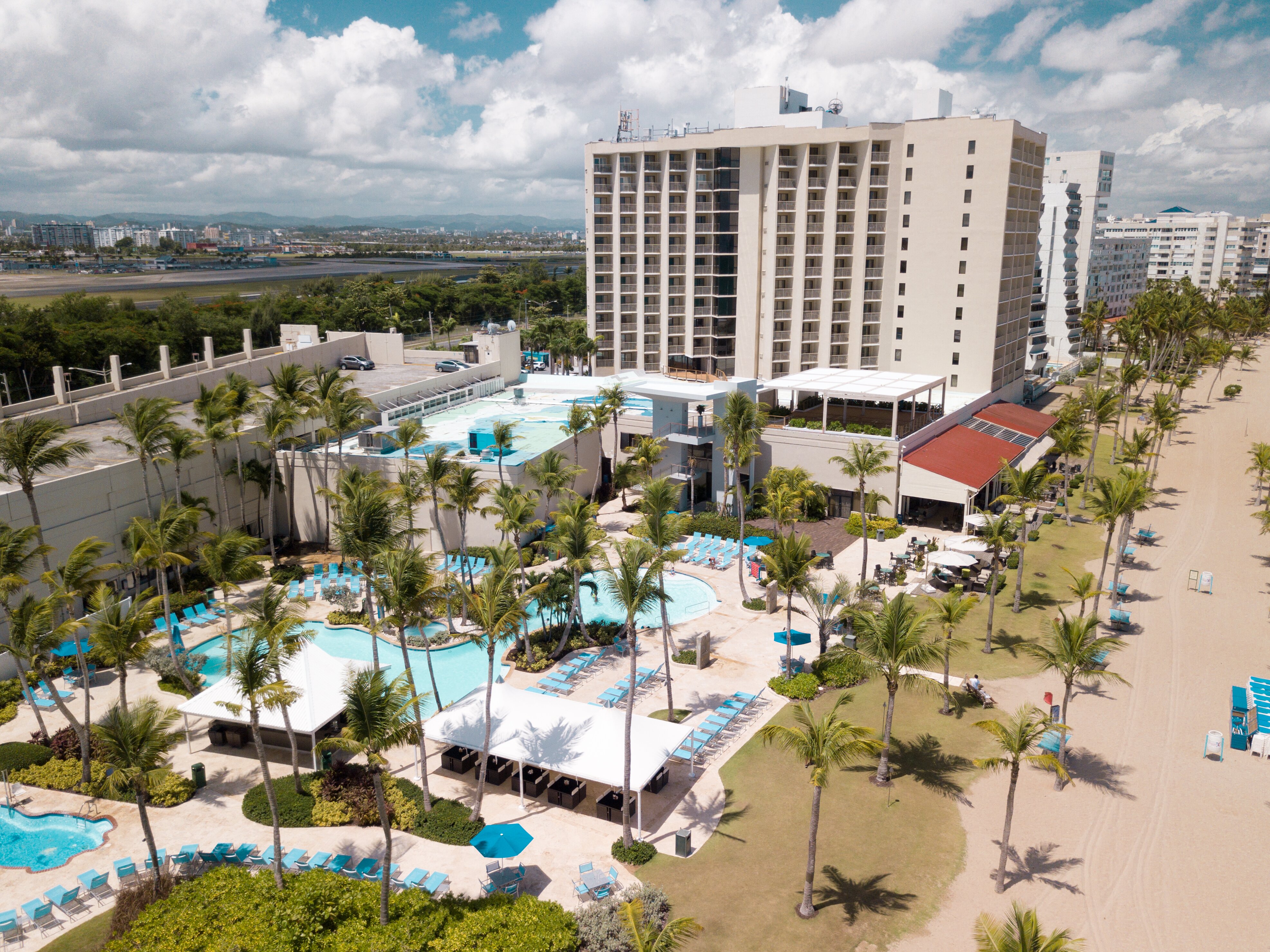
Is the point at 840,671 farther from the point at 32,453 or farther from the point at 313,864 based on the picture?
the point at 32,453

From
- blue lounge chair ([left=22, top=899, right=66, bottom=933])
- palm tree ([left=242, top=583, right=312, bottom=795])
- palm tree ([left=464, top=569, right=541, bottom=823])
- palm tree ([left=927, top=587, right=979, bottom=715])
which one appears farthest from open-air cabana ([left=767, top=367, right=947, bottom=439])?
blue lounge chair ([left=22, top=899, right=66, bottom=933])

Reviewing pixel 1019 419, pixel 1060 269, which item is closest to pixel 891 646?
pixel 1019 419

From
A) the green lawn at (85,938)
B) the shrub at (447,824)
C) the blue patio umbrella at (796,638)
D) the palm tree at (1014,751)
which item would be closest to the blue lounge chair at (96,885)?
the green lawn at (85,938)

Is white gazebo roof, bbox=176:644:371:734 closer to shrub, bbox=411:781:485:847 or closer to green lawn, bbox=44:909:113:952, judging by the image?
shrub, bbox=411:781:485:847

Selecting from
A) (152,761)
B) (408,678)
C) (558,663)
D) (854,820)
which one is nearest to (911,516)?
(558,663)

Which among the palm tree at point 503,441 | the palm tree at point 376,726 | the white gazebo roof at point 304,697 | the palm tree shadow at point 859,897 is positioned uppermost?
the palm tree at point 503,441

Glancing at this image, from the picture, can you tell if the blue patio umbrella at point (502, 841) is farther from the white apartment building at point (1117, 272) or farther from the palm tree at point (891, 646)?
the white apartment building at point (1117, 272)
